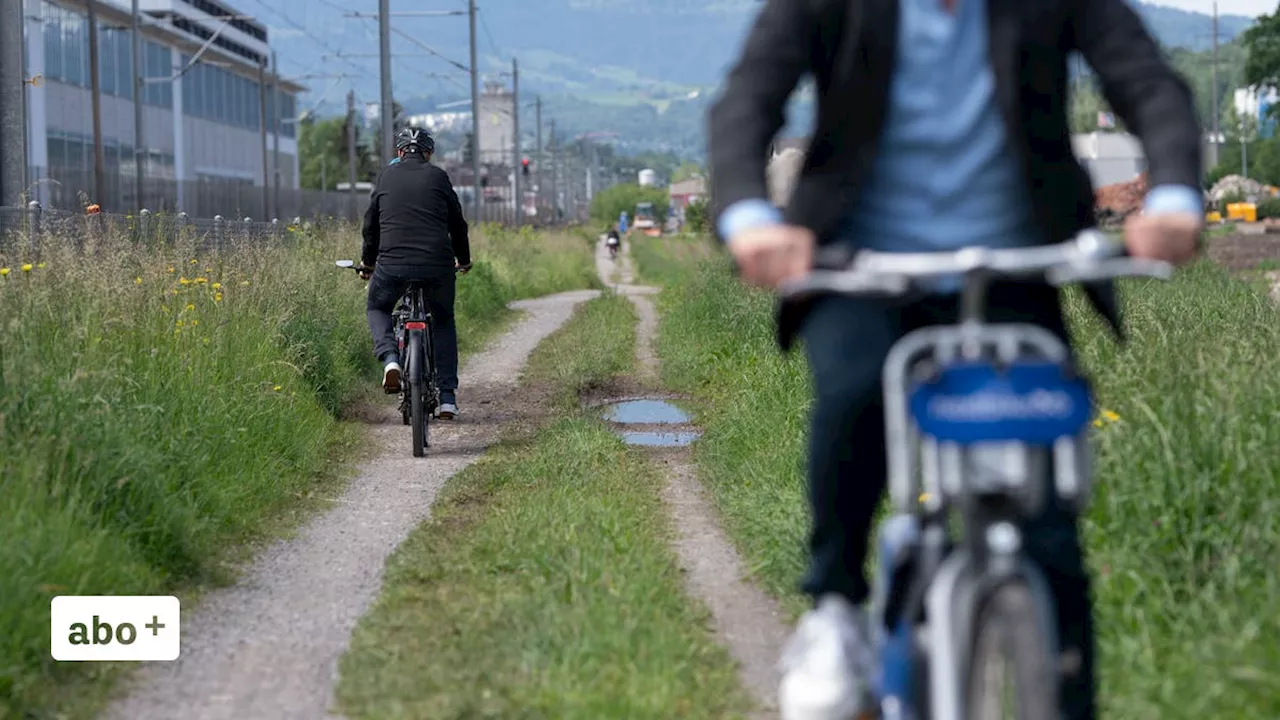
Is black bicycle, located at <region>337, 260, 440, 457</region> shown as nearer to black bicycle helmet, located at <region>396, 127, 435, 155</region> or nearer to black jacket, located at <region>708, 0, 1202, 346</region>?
black bicycle helmet, located at <region>396, 127, 435, 155</region>

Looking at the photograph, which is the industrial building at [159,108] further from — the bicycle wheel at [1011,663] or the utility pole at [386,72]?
the bicycle wheel at [1011,663]

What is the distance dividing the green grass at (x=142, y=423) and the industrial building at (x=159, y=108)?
62.0ft

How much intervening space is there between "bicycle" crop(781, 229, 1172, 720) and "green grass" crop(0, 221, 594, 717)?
273cm

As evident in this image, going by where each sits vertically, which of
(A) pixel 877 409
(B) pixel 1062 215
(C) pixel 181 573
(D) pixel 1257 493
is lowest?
(C) pixel 181 573

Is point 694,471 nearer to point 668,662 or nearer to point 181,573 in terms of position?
point 181,573

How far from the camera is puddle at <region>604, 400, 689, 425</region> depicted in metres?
11.9

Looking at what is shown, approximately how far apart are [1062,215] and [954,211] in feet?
0.73

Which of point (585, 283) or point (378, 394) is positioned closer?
point (378, 394)

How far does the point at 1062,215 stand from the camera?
10.8 feet

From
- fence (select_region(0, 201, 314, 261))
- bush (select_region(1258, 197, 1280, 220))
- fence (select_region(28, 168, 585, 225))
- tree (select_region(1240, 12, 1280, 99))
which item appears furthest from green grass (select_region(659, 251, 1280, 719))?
bush (select_region(1258, 197, 1280, 220))

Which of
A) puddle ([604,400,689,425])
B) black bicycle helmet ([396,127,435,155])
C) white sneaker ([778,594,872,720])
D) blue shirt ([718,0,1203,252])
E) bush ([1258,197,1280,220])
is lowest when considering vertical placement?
puddle ([604,400,689,425])

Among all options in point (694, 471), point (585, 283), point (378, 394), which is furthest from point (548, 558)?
point (585, 283)

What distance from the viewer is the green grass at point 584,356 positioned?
1405cm

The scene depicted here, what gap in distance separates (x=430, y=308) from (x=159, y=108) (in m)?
65.7
